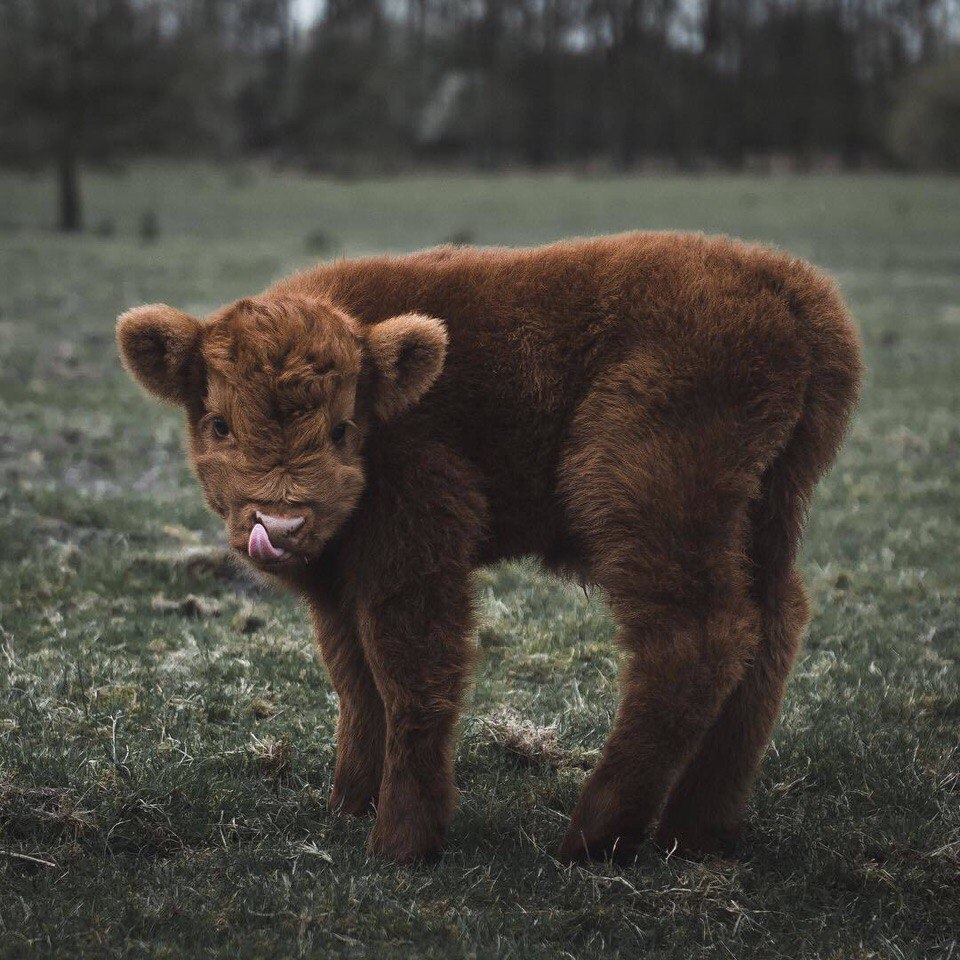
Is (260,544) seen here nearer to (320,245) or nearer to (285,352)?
(285,352)

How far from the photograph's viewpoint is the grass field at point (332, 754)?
359 centimetres

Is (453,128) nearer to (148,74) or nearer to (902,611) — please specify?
(148,74)

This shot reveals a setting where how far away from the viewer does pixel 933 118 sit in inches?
1687

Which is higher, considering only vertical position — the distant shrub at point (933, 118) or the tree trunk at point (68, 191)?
the distant shrub at point (933, 118)

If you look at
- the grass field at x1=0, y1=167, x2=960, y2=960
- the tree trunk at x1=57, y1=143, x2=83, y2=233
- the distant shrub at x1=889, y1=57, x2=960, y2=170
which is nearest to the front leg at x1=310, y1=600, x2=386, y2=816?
the grass field at x1=0, y1=167, x2=960, y2=960

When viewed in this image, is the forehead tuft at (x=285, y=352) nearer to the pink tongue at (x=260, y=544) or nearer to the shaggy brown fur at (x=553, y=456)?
the shaggy brown fur at (x=553, y=456)

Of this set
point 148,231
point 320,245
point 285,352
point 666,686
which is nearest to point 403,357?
point 285,352

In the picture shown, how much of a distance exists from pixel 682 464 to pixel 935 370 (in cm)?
1111

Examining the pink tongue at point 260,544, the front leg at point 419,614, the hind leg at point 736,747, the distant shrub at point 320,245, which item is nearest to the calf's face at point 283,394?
the pink tongue at point 260,544

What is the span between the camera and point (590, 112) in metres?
60.1

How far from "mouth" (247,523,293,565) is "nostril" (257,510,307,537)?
0.5 inches

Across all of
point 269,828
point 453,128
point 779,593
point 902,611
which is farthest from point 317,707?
point 453,128

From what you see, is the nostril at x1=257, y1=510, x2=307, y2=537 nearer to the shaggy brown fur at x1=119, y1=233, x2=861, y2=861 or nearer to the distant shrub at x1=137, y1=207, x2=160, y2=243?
the shaggy brown fur at x1=119, y1=233, x2=861, y2=861

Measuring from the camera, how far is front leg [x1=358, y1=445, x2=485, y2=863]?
12.4ft
